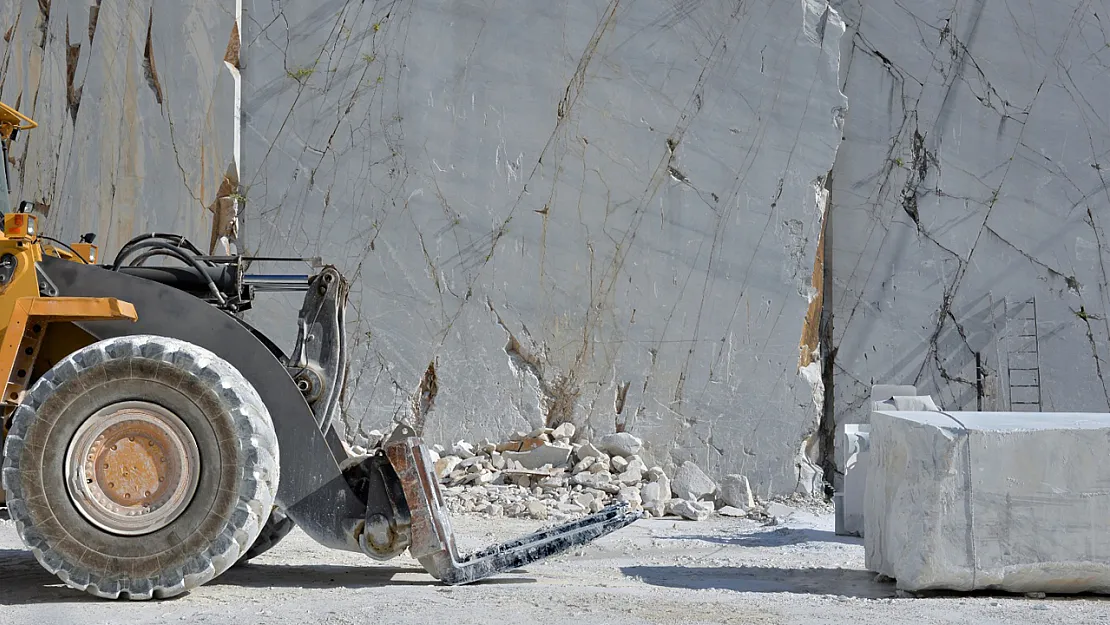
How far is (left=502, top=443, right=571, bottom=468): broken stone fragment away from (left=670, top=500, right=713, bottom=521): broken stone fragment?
0.92 meters

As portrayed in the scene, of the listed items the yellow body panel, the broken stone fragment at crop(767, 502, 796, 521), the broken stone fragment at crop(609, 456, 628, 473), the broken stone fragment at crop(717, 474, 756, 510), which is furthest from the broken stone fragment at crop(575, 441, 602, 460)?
the yellow body panel

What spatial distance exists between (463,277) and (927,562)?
187 inches


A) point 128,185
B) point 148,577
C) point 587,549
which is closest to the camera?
point 148,577

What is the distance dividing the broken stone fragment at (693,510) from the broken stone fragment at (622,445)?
69cm

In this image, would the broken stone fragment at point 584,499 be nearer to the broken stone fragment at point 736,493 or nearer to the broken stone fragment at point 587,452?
the broken stone fragment at point 587,452

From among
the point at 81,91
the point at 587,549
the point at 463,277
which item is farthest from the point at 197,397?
the point at 81,91

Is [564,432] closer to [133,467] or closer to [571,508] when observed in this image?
[571,508]

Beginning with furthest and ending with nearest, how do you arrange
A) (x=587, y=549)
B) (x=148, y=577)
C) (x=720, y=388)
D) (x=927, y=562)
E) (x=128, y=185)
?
(x=128, y=185) < (x=720, y=388) < (x=587, y=549) < (x=927, y=562) < (x=148, y=577)

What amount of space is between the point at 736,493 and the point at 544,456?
56.0 inches

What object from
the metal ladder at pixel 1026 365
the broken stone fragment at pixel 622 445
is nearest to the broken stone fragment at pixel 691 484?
the broken stone fragment at pixel 622 445

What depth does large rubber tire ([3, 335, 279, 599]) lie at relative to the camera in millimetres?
4121

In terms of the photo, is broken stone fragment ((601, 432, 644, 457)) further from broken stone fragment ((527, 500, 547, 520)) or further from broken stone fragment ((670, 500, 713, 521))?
broken stone fragment ((527, 500, 547, 520))

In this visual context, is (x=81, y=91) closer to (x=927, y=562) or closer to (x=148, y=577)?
(x=148, y=577)

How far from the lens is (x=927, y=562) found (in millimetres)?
4410
